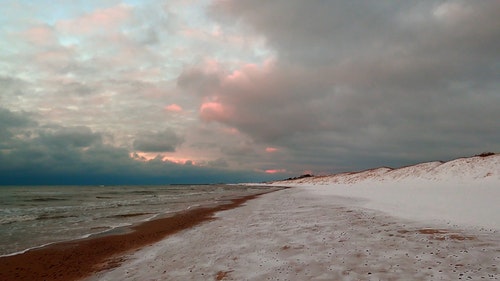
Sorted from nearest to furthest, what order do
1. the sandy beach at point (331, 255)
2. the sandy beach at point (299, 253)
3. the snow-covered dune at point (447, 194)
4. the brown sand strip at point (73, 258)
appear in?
the sandy beach at point (331, 255) < the sandy beach at point (299, 253) < the brown sand strip at point (73, 258) < the snow-covered dune at point (447, 194)

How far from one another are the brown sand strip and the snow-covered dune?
1475 cm

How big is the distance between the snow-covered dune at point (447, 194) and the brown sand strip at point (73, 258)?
14754mm

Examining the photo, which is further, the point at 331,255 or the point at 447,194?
the point at 447,194

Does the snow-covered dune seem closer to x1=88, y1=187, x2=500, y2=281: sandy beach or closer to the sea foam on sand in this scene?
the sea foam on sand

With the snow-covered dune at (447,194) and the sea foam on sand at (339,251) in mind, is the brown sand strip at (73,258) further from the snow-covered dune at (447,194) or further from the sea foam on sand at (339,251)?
the snow-covered dune at (447,194)

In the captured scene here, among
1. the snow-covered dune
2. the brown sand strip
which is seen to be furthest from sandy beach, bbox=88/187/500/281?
the snow-covered dune

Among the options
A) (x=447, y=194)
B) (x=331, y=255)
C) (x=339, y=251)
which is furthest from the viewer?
(x=447, y=194)

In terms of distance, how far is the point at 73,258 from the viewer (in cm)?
1334

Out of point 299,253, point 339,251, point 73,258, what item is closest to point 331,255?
point 339,251

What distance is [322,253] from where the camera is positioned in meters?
9.98

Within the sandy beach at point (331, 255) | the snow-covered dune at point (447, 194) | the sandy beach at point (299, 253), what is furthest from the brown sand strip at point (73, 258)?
the snow-covered dune at point (447, 194)

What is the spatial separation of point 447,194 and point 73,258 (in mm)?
28398

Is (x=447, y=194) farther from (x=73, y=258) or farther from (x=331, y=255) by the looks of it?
(x=73, y=258)

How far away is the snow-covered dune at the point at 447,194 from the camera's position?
15.0 meters
